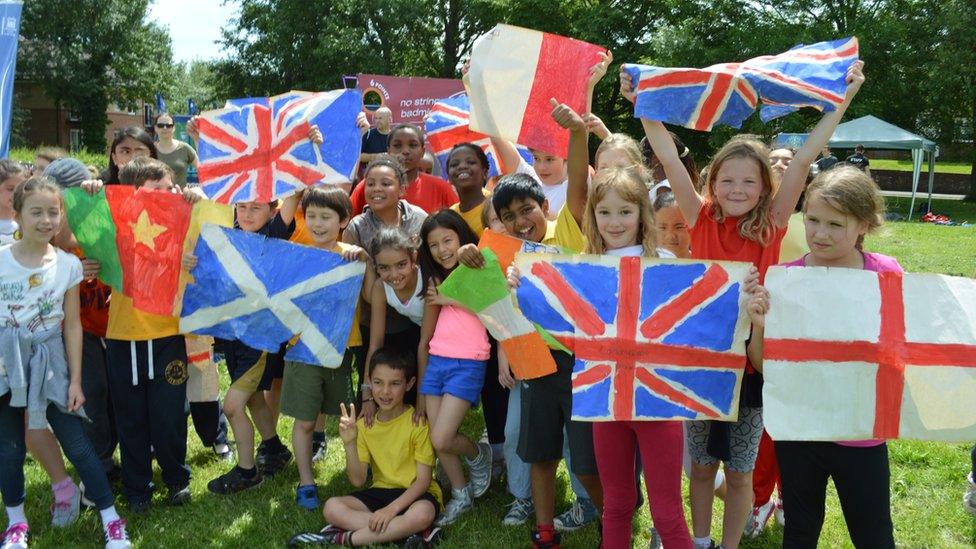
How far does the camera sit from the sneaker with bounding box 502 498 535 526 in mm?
4074

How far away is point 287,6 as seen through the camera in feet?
106

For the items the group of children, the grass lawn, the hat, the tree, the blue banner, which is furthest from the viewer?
the tree

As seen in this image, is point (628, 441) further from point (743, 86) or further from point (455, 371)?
point (743, 86)

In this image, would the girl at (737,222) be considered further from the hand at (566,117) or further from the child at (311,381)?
the child at (311,381)

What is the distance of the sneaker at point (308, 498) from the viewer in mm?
4242

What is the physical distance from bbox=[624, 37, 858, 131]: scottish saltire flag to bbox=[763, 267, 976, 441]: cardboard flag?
819mm

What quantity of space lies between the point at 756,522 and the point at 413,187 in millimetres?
2975

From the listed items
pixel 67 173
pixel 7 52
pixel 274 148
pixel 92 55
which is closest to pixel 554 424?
pixel 274 148

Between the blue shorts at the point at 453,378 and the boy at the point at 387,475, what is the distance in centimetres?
14

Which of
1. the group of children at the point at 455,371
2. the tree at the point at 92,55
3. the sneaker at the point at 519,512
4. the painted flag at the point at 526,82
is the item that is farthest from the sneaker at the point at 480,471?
the tree at the point at 92,55

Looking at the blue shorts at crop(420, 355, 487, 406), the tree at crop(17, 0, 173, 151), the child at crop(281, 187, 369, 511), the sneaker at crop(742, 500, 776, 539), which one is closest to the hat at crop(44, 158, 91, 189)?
the child at crop(281, 187, 369, 511)

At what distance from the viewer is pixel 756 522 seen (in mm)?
3889

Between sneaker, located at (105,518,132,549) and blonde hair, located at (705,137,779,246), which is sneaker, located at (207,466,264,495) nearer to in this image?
sneaker, located at (105,518,132,549)

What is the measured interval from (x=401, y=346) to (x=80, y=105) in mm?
43763
